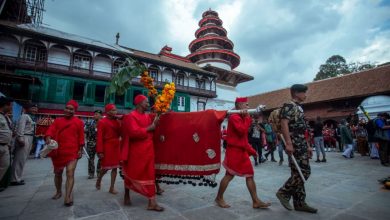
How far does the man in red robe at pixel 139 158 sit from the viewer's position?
3.06 m

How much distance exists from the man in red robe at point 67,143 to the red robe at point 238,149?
2.57 meters

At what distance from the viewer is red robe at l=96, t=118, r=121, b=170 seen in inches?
168

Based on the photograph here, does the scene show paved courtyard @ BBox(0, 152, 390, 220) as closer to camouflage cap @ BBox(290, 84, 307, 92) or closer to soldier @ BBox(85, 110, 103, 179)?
soldier @ BBox(85, 110, 103, 179)

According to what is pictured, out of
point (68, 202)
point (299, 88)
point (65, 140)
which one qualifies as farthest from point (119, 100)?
point (299, 88)

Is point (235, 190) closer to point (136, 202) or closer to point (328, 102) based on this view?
point (136, 202)

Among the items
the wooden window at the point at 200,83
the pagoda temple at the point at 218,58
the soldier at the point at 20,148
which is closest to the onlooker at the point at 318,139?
the soldier at the point at 20,148

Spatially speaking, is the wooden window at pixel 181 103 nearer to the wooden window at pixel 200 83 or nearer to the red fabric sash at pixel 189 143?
the wooden window at pixel 200 83

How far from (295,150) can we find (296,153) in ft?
0.15

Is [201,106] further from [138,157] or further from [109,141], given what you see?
[138,157]

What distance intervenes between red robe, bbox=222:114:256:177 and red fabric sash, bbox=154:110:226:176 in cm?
17

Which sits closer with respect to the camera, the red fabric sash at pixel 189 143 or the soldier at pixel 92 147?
the red fabric sash at pixel 189 143

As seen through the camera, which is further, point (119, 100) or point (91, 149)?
point (119, 100)

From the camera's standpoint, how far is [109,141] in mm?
4391

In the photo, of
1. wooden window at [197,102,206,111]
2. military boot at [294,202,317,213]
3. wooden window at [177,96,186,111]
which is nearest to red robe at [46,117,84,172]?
military boot at [294,202,317,213]
